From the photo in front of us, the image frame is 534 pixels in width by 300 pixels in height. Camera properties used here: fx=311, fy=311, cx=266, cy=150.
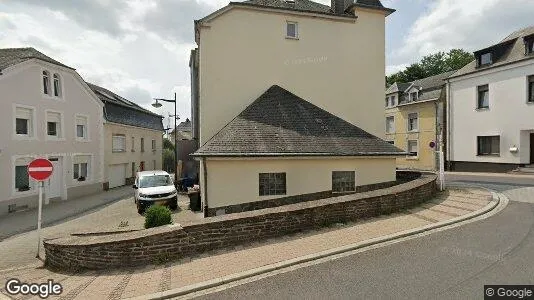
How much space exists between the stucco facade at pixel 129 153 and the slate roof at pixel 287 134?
16.1 metres

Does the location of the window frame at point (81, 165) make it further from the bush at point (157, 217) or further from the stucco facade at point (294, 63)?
the bush at point (157, 217)

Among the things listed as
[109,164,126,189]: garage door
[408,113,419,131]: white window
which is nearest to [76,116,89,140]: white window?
[109,164,126,189]: garage door

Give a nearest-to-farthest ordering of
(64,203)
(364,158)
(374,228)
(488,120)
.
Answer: (374,228), (364,158), (64,203), (488,120)

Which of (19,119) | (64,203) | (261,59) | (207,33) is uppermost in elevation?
(207,33)

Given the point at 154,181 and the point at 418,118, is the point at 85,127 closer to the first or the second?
the point at 154,181

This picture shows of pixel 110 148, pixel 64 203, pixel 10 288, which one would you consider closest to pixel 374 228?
pixel 10 288

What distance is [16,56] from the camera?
57.3 ft

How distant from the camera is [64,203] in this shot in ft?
61.5

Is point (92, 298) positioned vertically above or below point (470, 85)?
below

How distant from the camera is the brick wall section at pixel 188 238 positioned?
6648 mm

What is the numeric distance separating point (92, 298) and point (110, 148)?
21715mm

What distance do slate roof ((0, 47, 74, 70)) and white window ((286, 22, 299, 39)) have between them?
1415 centimetres

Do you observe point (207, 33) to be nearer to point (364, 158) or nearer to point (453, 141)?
point (364, 158)

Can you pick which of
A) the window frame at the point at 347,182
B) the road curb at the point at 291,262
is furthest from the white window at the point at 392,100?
the road curb at the point at 291,262
